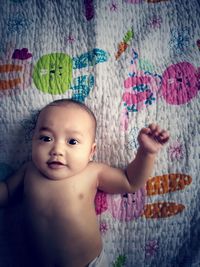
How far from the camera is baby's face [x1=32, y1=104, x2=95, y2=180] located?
1.01 m

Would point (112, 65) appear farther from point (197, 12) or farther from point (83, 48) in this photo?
point (197, 12)

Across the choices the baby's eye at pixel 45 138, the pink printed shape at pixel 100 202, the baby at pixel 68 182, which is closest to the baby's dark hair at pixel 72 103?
the baby at pixel 68 182

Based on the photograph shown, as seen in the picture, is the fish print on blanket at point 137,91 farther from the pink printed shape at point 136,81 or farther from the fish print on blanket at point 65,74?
the fish print on blanket at point 65,74

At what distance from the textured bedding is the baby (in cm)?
6

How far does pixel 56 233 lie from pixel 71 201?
10 centimetres

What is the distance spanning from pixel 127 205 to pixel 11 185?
1.19 feet

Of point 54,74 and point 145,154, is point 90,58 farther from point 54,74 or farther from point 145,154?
point 145,154

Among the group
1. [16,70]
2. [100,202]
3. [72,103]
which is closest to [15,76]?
[16,70]

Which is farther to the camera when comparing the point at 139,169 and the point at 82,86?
the point at 82,86

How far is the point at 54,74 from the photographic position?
1.15 metres

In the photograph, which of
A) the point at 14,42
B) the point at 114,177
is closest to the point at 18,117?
the point at 14,42

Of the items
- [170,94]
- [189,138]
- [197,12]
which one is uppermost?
[197,12]

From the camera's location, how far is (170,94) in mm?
1122

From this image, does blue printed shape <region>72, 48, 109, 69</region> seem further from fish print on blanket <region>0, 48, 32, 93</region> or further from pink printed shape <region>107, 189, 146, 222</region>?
pink printed shape <region>107, 189, 146, 222</region>
